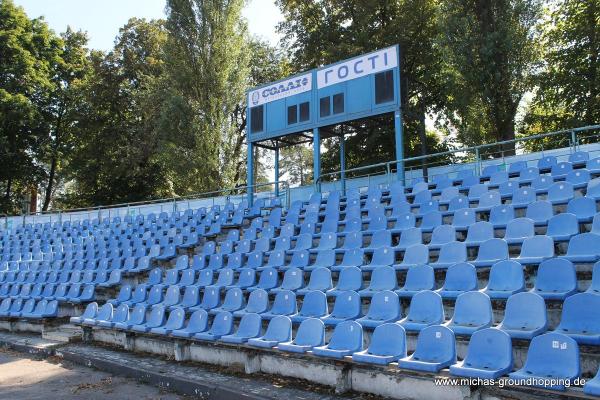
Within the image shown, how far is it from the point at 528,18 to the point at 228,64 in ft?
43.3

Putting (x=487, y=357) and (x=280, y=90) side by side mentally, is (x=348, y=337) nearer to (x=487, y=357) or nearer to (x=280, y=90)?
(x=487, y=357)

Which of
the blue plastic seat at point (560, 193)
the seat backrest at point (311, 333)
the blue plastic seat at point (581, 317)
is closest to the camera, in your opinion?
the blue plastic seat at point (581, 317)

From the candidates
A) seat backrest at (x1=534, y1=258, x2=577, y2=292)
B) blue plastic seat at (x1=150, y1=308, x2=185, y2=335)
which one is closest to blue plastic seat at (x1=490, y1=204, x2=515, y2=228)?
seat backrest at (x1=534, y1=258, x2=577, y2=292)

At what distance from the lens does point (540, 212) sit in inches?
265

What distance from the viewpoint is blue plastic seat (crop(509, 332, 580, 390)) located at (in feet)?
11.6

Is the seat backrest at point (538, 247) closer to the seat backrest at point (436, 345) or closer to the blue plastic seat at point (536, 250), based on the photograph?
the blue plastic seat at point (536, 250)

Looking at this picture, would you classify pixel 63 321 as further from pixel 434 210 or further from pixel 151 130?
pixel 151 130

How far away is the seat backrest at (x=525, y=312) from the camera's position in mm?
4270

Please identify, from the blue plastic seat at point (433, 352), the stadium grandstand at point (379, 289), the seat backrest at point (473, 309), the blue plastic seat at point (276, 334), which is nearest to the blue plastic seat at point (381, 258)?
the stadium grandstand at point (379, 289)

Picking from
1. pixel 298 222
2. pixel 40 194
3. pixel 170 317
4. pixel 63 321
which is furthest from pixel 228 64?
pixel 40 194

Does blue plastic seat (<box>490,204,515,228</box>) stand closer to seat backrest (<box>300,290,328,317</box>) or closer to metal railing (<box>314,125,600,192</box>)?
metal railing (<box>314,125,600,192</box>)

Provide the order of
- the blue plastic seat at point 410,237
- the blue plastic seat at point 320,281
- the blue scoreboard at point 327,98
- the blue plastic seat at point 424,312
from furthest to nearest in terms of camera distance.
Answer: the blue scoreboard at point 327,98
the blue plastic seat at point 410,237
the blue plastic seat at point 320,281
the blue plastic seat at point 424,312

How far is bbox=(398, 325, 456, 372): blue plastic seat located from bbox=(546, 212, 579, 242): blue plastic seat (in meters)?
2.43

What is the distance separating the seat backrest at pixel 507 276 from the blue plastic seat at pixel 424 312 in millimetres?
636
